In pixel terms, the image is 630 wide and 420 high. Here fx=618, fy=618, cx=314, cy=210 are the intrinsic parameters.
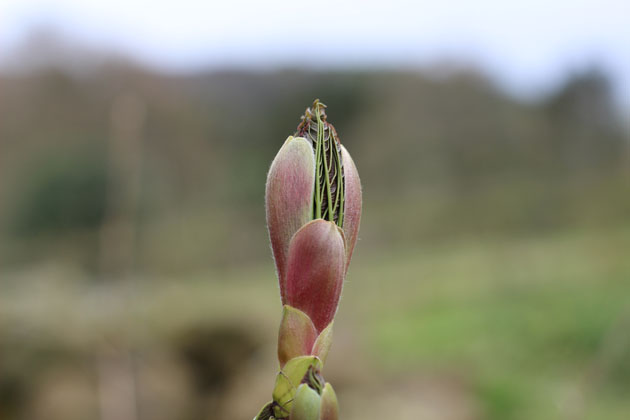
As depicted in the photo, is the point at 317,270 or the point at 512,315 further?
the point at 512,315

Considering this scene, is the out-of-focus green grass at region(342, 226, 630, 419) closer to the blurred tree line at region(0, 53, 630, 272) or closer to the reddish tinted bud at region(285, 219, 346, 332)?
the blurred tree line at region(0, 53, 630, 272)

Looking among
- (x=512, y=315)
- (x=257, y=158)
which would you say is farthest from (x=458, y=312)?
(x=257, y=158)

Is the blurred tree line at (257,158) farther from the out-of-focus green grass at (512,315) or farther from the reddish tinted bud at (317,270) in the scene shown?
the reddish tinted bud at (317,270)

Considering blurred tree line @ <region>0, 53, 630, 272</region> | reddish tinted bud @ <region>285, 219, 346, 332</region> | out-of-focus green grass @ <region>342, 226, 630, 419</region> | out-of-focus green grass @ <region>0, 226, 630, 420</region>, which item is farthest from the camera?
blurred tree line @ <region>0, 53, 630, 272</region>

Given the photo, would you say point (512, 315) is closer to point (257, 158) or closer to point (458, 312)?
point (458, 312)

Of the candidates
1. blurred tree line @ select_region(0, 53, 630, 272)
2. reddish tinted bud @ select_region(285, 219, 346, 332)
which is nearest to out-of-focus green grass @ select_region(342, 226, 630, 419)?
blurred tree line @ select_region(0, 53, 630, 272)

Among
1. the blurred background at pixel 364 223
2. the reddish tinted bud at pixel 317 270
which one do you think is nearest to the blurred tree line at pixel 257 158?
the blurred background at pixel 364 223
